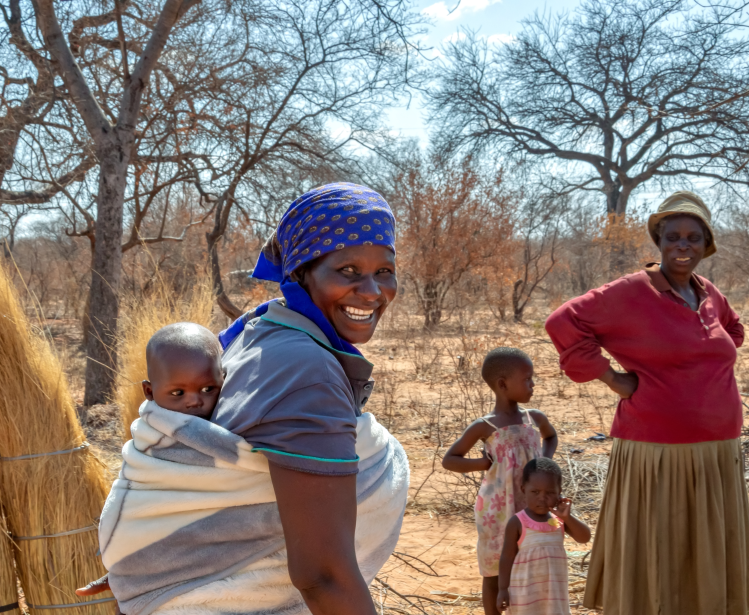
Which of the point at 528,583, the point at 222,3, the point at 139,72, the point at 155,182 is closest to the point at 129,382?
the point at 528,583

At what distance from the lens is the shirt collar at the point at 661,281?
9.09 feet

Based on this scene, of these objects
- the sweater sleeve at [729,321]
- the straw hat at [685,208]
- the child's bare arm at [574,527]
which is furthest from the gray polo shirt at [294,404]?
the sweater sleeve at [729,321]

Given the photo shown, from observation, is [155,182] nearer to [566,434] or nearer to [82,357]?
[82,357]

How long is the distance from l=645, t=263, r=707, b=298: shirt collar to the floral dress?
808 millimetres

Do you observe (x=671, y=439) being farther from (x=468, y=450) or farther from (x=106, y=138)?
(x=106, y=138)

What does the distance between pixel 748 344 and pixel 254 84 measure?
33.5 feet

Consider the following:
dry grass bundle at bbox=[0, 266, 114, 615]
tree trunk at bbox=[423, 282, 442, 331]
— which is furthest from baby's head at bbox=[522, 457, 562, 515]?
tree trunk at bbox=[423, 282, 442, 331]

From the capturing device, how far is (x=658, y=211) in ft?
9.68

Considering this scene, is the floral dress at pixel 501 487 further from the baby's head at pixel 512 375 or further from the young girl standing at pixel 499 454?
the baby's head at pixel 512 375

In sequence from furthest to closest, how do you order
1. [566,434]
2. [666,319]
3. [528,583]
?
[566,434], [666,319], [528,583]

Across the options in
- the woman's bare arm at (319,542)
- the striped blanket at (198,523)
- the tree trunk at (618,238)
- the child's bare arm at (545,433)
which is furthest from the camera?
the tree trunk at (618,238)

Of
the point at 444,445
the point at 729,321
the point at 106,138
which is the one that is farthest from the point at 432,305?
the point at 729,321

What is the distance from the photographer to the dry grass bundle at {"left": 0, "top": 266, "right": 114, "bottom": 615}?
2457mm

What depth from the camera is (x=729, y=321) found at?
10.1 ft
